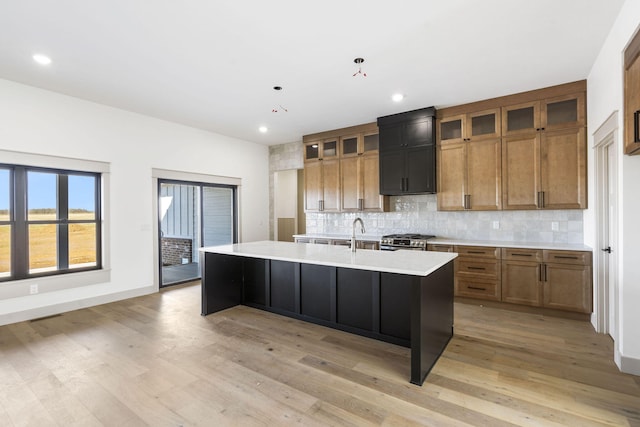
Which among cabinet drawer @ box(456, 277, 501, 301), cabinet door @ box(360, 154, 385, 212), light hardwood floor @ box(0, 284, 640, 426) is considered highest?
cabinet door @ box(360, 154, 385, 212)

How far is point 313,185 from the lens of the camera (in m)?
5.97

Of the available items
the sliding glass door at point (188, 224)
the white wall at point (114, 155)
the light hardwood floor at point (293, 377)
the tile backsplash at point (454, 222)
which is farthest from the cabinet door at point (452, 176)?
the sliding glass door at point (188, 224)

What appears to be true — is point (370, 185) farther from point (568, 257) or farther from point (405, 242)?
point (568, 257)

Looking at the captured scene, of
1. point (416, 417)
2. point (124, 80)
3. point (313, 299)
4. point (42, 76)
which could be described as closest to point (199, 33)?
point (124, 80)

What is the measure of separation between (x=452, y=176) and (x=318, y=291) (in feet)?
8.67

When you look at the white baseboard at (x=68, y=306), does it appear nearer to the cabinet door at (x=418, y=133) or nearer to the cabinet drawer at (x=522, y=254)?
the cabinet door at (x=418, y=133)

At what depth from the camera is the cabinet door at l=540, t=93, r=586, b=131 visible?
3.66 m

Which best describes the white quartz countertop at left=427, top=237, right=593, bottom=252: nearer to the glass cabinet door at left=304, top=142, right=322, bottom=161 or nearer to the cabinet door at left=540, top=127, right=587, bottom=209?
the cabinet door at left=540, top=127, right=587, bottom=209

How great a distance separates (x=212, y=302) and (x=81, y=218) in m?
2.21

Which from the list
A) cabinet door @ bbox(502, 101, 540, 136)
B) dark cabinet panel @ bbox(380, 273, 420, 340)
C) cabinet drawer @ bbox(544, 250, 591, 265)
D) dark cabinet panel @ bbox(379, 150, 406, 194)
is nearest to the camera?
dark cabinet panel @ bbox(380, 273, 420, 340)

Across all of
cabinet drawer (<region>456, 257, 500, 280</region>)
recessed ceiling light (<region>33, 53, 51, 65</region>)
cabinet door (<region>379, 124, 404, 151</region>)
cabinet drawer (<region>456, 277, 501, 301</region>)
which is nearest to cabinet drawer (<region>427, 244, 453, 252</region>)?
cabinet drawer (<region>456, 257, 500, 280</region>)

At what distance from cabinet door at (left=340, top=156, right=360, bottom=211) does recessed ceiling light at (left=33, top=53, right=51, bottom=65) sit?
4.03 meters

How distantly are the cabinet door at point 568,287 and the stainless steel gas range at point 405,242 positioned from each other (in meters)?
1.46

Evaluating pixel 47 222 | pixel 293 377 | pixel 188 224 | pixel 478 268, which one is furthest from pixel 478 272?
pixel 47 222
